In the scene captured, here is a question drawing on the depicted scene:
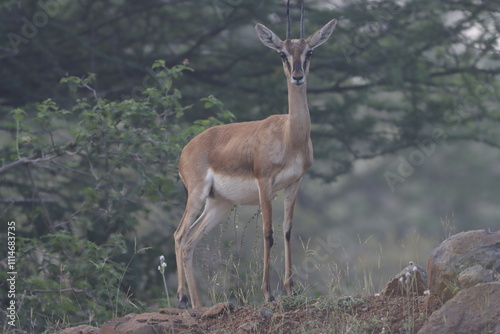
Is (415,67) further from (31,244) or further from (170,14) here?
(31,244)

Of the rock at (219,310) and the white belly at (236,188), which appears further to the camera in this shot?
the white belly at (236,188)

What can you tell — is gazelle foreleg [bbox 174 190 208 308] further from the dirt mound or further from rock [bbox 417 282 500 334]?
rock [bbox 417 282 500 334]

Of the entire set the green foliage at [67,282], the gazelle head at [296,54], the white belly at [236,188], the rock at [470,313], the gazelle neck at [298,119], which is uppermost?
the gazelle head at [296,54]

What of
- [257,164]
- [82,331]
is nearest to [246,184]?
[257,164]

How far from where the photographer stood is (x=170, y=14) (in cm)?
1516

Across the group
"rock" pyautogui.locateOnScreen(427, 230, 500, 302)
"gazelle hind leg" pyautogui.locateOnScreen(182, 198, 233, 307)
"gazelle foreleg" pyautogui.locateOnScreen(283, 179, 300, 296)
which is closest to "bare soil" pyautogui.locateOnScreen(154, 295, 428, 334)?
"rock" pyautogui.locateOnScreen(427, 230, 500, 302)

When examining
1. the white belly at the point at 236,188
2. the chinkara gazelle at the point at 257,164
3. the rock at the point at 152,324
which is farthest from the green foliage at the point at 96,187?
the rock at the point at 152,324

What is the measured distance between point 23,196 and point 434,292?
7832mm

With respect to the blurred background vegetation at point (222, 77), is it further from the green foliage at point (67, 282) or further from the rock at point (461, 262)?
the rock at point (461, 262)

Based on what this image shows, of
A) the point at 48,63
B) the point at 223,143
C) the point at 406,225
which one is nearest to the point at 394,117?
the point at 48,63

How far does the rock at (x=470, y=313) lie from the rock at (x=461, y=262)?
0.33 m

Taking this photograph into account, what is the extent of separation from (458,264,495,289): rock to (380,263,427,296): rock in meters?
0.52

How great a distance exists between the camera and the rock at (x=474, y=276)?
607 centimetres

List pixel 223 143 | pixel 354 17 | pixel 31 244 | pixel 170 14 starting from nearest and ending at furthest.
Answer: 1. pixel 223 143
2. pixel 31 244
3. pixel 354 17
4. pixel 170 14
